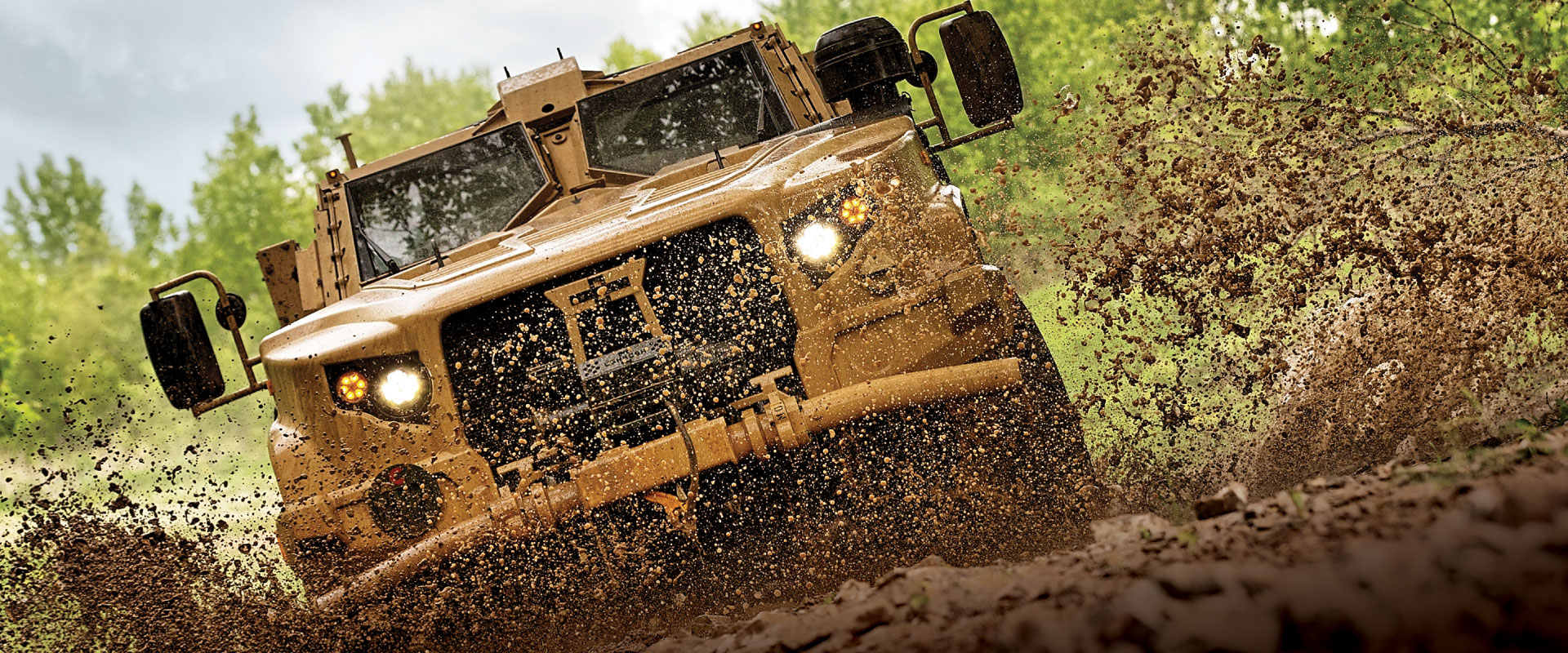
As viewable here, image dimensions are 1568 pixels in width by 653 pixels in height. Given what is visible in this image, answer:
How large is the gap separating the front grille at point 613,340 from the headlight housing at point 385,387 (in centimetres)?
12

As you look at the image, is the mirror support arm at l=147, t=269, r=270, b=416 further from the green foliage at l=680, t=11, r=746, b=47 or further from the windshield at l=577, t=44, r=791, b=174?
the green foliage at l=680, t=11, r=746, b=47

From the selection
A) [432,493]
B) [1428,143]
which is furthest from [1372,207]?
[432,493]

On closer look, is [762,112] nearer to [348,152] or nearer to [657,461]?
[348,152]

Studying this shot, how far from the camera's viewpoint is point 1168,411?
526 cm

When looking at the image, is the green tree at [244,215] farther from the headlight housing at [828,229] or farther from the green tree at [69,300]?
the headlight housing at [828,229]

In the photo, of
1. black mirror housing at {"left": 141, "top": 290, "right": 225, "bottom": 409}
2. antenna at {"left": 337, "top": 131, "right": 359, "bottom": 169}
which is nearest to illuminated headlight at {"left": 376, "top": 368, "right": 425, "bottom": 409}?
black mirror housing at {"left": 141, "top": 290, "right": 225, "bottom": 409}

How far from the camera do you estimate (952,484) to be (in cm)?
419

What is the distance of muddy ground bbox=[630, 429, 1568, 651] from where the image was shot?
173 cm

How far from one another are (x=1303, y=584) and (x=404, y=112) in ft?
168

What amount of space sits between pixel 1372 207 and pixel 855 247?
8.21ft

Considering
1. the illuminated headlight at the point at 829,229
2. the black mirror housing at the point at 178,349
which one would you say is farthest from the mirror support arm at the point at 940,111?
the black mirror housing at the point at 178,349

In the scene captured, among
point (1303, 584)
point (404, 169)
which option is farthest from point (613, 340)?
point (1303, 584)

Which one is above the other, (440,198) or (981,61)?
(440,198)

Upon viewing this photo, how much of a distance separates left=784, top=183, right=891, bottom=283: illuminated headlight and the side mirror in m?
0.97
